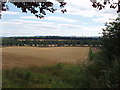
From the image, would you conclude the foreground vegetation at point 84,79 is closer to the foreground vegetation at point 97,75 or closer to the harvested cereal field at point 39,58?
the foreground vegetation at point 97,75

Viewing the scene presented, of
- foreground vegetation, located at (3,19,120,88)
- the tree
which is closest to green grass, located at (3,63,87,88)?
foreground vegetation, located at (3,19,120,88)

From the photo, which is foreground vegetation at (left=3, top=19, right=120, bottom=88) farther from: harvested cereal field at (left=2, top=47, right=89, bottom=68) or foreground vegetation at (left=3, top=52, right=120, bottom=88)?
harvested cereal field at (left=2, top=47, right=89, bottom=68)

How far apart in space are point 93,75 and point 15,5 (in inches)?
130

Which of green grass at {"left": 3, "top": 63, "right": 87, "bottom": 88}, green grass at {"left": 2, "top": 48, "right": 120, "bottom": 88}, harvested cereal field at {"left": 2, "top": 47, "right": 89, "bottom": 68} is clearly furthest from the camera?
harvested cereal field at {"left": 2, "top": 47, "right": 89, "bottom": 68}

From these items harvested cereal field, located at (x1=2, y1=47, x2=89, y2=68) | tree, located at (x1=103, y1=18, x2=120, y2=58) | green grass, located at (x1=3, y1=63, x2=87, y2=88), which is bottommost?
harvested cereal field, located at (x1=2, y1=47, x2=89, y2=68)

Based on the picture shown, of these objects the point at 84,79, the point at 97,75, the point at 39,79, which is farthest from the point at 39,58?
the point at 97,75

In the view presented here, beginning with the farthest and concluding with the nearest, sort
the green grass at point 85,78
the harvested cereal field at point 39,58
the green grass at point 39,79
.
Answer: the harvested cereal field at point 39,58 → the green grass at point 39,79 → the green grass at point 85,78

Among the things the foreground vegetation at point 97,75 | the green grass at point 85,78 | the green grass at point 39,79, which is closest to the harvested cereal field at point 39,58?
the green grass at point 39,79

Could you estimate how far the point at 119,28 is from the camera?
6398mm

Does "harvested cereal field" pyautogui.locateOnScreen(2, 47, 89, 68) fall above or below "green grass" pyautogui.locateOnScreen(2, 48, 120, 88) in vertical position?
below

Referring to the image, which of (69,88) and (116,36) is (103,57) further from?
(69,88)

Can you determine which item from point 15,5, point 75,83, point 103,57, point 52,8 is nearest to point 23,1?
point 15,5

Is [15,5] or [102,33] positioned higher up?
[15,5]

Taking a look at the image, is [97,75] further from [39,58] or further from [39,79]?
[39,58]
